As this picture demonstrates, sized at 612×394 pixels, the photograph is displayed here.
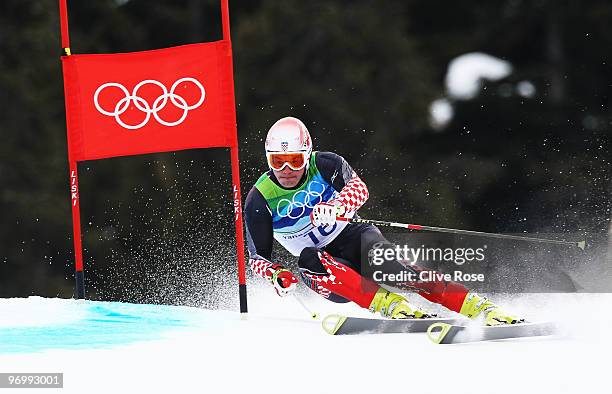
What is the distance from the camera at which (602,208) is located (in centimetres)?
1105

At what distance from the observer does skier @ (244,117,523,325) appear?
5.84m

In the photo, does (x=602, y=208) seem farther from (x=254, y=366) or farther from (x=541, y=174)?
(x=254, y=366)

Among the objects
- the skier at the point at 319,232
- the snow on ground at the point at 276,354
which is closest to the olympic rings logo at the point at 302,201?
the skier at the point at 319,232

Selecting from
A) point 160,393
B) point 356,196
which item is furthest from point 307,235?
point 160,393

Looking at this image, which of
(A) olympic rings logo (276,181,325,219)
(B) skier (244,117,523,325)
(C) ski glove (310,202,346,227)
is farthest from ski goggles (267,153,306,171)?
(C) ski glove (310,202,346,227)

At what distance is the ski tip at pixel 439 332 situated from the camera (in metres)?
5.21

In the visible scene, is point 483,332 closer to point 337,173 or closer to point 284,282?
point 284,282

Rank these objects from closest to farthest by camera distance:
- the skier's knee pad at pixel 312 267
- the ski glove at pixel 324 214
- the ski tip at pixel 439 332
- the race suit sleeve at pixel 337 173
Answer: the ski tip at pixel 439 332, the ski glove at pixel 324 214, the skier's knee pad at pixel 312 267, the race suit sleeve at pixel 337 173

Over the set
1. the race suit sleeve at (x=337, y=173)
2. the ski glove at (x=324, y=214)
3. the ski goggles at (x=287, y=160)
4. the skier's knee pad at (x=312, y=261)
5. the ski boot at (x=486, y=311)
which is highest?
the ski goggles at (x=287, y=160)

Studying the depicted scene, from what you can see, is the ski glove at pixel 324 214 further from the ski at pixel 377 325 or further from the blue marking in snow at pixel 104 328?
the blue marking in snow at pixel 104 328

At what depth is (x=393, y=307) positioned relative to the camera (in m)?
5.82

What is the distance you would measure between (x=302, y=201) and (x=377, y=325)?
0.82m

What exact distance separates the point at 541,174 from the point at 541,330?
31.4ft

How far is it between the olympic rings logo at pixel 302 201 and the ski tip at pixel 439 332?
3.44ft
